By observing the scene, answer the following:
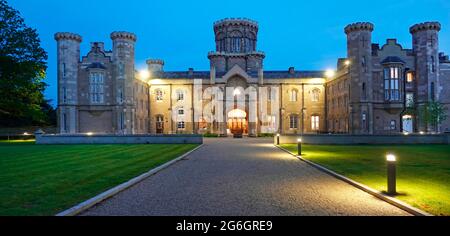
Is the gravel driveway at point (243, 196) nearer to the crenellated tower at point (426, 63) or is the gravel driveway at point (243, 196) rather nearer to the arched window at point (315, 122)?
the crenellated tower at point (426, 63)

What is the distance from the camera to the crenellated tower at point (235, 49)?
6119 centimetres

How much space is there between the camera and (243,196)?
30.0 ft

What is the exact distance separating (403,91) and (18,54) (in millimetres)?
44220

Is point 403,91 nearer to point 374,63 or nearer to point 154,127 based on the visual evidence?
point 374,63

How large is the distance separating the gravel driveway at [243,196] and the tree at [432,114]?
31837mm

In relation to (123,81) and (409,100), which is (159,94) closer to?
(123,81)

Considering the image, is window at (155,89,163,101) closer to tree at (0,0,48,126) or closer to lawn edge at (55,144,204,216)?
tree at (0,0,48,126)

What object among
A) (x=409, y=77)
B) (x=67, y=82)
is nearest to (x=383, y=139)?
(x=409, y=77)

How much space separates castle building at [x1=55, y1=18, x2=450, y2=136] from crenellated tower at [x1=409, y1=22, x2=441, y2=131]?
110mm

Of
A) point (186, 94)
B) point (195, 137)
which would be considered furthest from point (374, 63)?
point (186, 94)

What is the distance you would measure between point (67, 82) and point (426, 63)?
152 feet

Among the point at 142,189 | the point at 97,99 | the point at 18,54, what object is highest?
the point at 18,54

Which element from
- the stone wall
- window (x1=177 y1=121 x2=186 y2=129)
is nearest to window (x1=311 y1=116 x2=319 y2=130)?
window (x1=177 y1=121 x2=186 y2=129)

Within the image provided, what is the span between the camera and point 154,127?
5538cm
